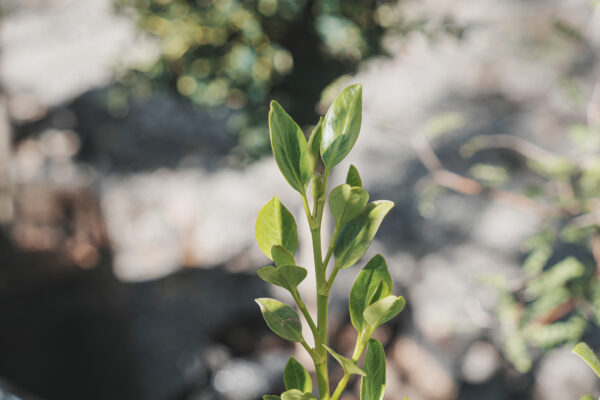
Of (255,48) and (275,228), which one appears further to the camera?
(255,48)

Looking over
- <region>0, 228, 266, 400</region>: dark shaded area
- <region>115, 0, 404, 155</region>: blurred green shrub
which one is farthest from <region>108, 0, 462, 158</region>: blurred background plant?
<region>0, 228, 266, 400</region>: dark shaded area

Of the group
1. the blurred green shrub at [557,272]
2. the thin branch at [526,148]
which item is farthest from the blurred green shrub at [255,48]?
the blurred green shrub at [557,272]

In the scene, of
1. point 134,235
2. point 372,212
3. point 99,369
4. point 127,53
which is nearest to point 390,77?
point 127,53

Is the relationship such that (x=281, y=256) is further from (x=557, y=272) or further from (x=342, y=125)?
(x=557, y=272)

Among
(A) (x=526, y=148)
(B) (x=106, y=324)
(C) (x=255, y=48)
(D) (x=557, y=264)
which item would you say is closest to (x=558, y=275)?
(D) (x=557, y=264)

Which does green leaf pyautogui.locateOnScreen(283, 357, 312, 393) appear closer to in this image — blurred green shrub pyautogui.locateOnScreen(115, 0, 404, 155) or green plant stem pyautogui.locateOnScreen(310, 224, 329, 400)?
green plant stem pyautogui.locateOnScreen(310, 224, 329, 400)
